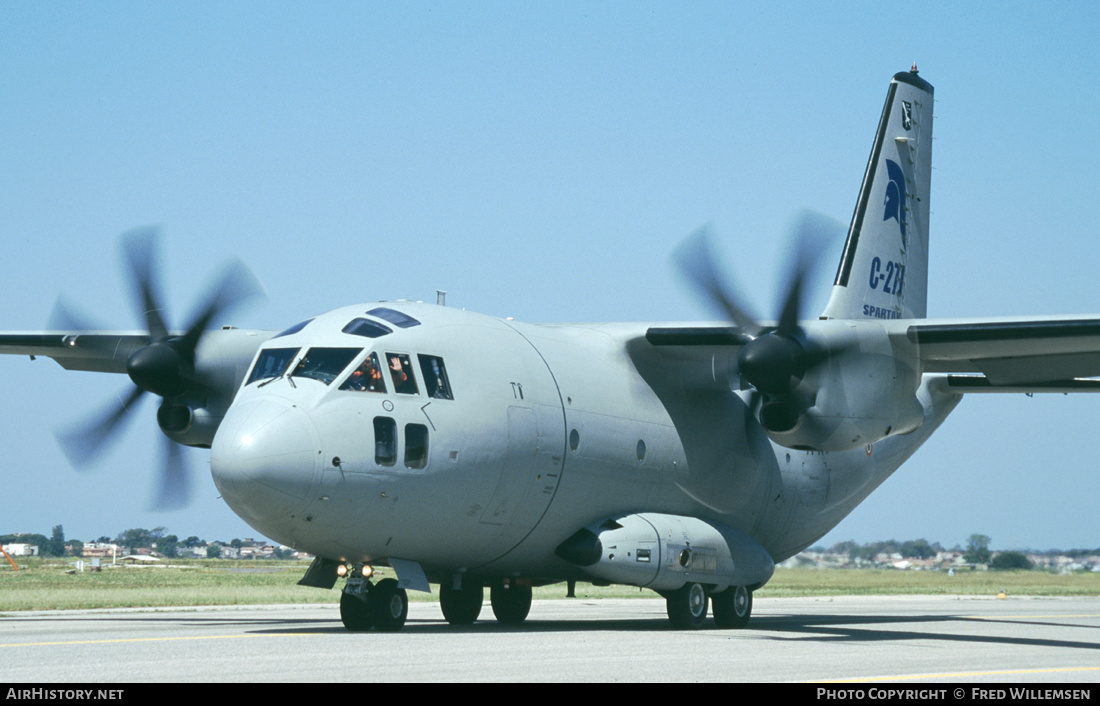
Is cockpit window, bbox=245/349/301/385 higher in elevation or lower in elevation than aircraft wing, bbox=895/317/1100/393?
lower

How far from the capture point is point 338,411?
15031 millimetres

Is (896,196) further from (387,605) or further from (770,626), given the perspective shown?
(387,605)

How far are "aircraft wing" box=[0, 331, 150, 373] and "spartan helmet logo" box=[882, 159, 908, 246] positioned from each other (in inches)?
519

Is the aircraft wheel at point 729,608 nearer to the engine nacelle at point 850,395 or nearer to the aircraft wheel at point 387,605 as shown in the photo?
the engine nacelle at point 850,395

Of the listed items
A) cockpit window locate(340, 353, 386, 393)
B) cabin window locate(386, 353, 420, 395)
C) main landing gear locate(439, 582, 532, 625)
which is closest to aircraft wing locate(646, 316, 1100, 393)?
main landing gear locate(439, 582, 532, 625)

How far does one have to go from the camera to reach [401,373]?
15852 mm

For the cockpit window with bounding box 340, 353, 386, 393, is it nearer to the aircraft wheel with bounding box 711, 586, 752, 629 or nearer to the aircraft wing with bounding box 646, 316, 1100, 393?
the aircraft wing with bounding box 646, 316, 1100, 393

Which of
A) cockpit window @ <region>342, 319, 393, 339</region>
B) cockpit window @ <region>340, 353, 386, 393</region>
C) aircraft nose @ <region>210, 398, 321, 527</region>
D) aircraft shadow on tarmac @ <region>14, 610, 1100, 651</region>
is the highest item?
cockpit window @ <region>342, 319, 393, 339</region>

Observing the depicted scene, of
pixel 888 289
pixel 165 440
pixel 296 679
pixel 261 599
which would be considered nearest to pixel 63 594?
pixel 261 599

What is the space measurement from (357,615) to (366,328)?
3.61m

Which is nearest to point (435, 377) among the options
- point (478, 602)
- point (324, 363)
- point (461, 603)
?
point (324, 363)

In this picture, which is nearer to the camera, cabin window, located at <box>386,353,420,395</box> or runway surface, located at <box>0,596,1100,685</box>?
runway surface, located at <box>0,596,1100,685</box>

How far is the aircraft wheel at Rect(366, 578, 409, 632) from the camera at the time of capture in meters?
15.8
